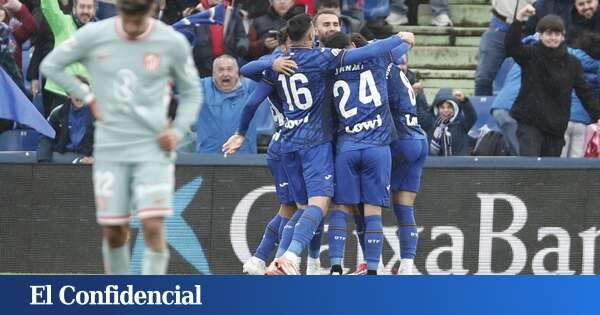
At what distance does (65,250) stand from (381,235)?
11.4ft

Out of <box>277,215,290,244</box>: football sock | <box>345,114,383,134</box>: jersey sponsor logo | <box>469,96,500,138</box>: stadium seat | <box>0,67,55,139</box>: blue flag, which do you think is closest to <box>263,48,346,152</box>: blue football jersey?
<box>345,114,383,134</box>: jersey sponsor logo

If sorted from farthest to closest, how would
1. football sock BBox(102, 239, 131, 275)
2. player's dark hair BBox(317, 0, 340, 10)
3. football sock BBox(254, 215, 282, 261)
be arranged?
player's dark hair BBox(317, 0, 340, 10) → football sock BBox(254, 215, 282, 261) → football sock BBox(102, 239, 131, 275)

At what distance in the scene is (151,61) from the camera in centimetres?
1170

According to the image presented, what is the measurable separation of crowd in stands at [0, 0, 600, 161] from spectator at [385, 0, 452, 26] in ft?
4.15

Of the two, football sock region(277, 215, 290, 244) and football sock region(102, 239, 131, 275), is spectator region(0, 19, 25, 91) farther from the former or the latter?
football sock region(102, 239, 131, 275)

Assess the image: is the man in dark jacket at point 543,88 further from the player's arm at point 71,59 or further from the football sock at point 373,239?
the player's arm at point 71,59

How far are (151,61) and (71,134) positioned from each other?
565cm

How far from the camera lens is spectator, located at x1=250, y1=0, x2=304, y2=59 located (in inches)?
728

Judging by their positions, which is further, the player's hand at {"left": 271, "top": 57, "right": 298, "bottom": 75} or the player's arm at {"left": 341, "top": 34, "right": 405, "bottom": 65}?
the player's hand at {"left": 271, "top": 57, "right": 298, "bottom": 75}

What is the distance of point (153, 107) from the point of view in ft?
38.8

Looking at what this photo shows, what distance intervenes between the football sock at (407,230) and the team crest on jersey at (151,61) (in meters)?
4.37

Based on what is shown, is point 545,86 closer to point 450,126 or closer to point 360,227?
point 450,126

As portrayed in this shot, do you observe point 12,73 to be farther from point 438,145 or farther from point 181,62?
point 181,62

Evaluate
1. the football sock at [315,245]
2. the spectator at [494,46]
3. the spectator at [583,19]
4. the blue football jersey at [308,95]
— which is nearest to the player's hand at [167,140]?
the blue football jersey at [308,95]
